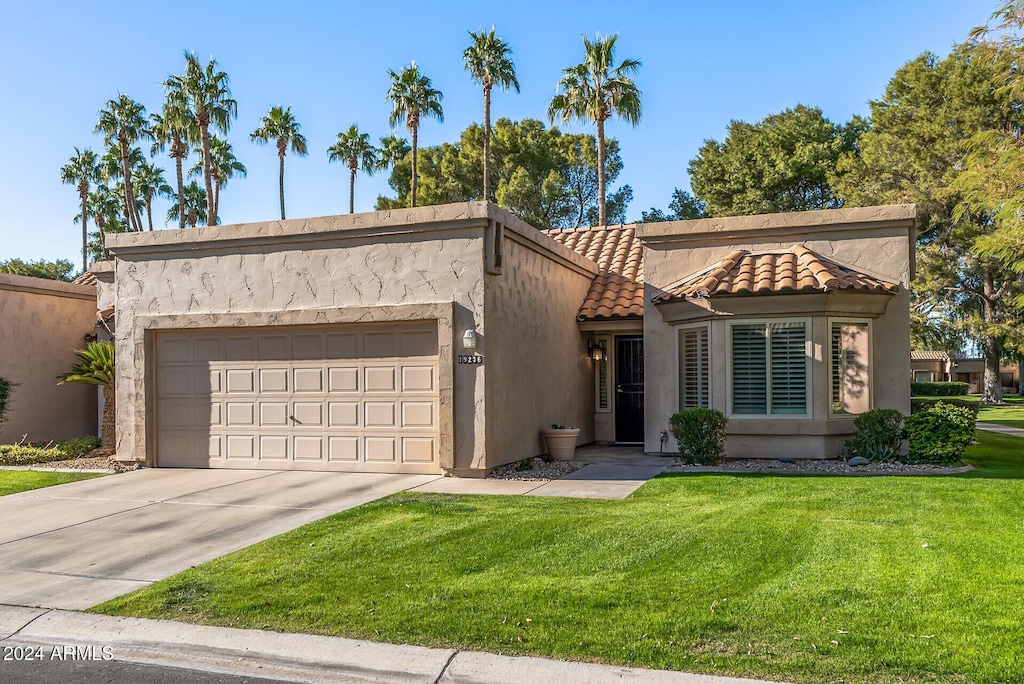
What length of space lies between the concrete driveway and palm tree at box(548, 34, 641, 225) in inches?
945

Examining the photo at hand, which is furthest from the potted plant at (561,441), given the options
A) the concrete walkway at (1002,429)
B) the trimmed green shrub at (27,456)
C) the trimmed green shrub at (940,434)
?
the concrete walkway at (1002,429)

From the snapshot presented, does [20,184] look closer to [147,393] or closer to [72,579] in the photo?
[147,393]

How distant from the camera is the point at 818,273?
12.8 metres

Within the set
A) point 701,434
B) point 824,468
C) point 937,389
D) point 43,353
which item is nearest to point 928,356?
point 937,389

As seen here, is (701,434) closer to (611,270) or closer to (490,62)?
(611,270)

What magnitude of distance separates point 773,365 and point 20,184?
28.4 metres

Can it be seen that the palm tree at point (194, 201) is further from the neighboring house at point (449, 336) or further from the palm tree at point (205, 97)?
the neighboring house at point (449, 336)

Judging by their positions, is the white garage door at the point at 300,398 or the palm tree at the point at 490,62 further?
the palm tree at the point at 490,62

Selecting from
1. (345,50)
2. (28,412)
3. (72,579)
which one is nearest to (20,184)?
(28,412)

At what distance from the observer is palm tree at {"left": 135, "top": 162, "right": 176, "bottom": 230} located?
4697 centimetres

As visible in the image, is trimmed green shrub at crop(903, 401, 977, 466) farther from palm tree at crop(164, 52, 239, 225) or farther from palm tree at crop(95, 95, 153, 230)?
palm tree at crop(95, 95, 153, 230)

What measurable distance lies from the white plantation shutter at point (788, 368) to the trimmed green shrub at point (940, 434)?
1.69 meters

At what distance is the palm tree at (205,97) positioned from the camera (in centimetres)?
3531

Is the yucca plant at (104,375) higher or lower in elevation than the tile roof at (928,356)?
lower
